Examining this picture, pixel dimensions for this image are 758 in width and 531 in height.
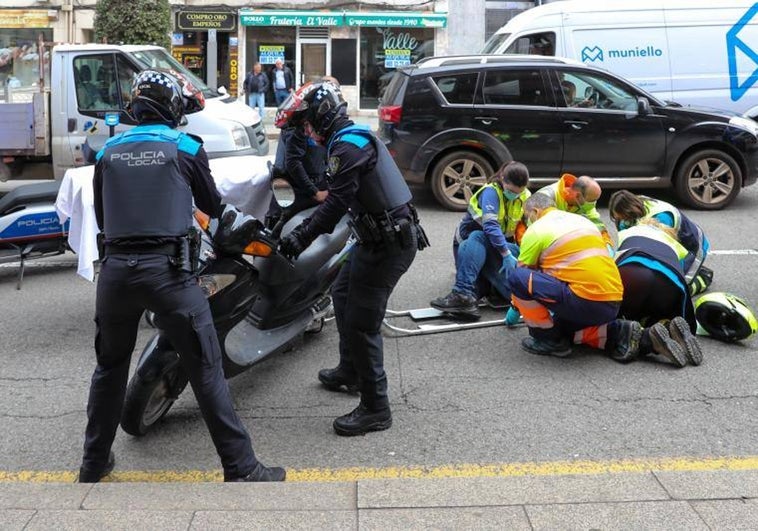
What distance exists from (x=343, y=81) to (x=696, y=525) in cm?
2215

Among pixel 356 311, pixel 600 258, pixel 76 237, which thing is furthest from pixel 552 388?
pixel 76 237

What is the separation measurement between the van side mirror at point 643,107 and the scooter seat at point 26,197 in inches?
258

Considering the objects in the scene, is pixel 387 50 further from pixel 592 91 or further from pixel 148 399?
pixel 148 399

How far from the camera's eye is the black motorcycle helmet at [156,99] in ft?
12.7

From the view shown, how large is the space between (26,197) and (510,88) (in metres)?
5.77

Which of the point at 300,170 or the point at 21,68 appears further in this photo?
the point at 21,68

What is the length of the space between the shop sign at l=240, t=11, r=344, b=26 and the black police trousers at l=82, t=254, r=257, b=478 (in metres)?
21.1

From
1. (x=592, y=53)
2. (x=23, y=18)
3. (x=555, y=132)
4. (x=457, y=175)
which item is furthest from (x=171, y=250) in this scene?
(x=23, y=18)

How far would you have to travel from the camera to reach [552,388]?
17.2 ft

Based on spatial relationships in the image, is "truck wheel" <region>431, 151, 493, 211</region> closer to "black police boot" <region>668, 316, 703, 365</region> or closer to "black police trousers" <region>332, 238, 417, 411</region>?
"black police boot" <region>668, 316, 703, 365</region>

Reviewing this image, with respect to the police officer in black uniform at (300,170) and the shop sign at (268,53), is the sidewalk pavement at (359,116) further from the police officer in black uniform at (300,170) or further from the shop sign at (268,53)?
the police officer in black uniform at (300,170)

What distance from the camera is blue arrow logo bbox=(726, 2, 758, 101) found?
13055 millimetres

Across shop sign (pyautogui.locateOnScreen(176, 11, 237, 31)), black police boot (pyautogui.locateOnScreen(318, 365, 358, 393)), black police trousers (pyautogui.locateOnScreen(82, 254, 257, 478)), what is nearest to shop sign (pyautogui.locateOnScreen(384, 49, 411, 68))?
shop sign (pyautogui.locateOnScreen(176, 11, 237, 31))

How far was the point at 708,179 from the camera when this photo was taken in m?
10.7
